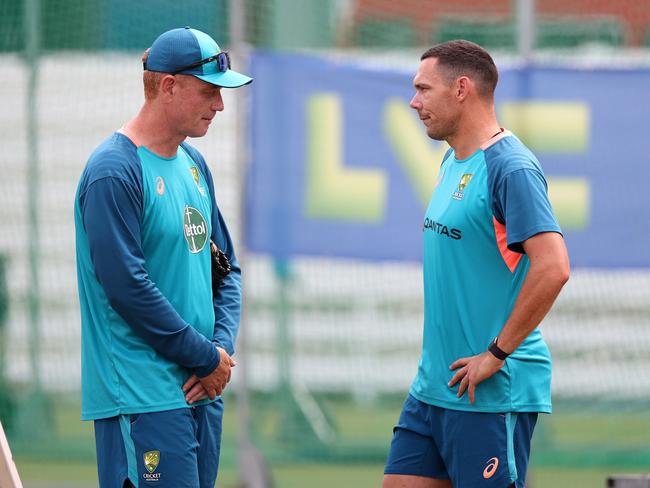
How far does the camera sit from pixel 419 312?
718 cm

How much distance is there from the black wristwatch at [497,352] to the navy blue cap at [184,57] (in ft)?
4.00

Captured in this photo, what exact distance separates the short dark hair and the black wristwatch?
0.90 meters

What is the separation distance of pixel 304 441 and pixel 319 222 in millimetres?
1372

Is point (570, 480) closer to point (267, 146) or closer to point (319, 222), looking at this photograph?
point (319, 222)

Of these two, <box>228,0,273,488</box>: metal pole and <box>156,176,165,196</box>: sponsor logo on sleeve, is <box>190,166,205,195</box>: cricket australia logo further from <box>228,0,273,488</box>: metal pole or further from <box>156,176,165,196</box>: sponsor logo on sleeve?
<box>228,0,273,488</box>: metal pole

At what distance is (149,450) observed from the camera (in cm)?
355

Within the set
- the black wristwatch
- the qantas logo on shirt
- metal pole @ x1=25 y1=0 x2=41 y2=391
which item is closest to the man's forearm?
the black wristwatch

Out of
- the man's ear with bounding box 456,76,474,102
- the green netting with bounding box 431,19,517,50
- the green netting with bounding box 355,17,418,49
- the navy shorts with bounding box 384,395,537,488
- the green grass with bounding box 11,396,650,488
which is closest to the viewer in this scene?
the navy shorts with bounding box 384,395,537,488

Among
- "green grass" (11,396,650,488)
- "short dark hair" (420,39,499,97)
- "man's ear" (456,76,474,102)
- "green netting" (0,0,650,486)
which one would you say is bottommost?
"green grass" (11,396,650,488)

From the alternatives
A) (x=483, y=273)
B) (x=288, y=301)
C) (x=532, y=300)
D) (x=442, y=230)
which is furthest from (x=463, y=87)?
(x=288, y=301)

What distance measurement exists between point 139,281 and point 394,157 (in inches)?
133

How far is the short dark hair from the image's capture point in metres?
3.99

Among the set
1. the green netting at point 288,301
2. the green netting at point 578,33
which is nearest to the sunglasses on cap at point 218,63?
the green netting at point 288,301

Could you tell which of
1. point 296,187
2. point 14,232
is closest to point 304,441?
point 296,187
